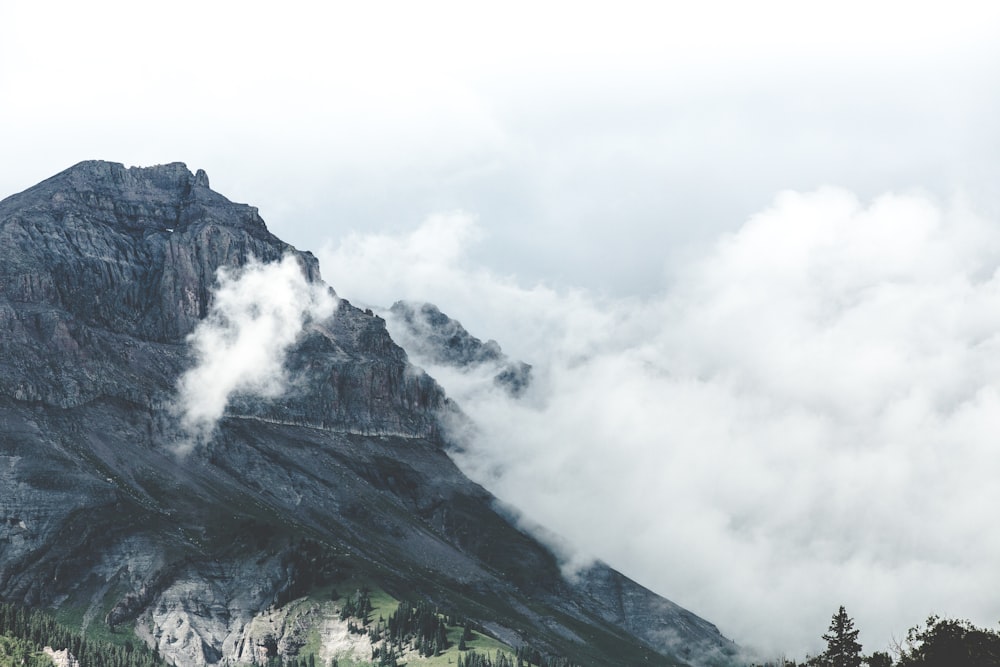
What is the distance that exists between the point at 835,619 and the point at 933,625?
15497mm

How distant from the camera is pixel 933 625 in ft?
649

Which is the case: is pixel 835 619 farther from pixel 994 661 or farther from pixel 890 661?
pixel 994 661

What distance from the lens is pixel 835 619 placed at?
197125 mm

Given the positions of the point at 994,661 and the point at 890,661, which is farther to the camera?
the point at 890,661

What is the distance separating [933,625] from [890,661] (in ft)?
30.9

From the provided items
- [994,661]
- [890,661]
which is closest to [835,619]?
[890,661]

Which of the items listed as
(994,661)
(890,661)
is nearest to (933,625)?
(890,661)

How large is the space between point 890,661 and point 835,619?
33.2 ft

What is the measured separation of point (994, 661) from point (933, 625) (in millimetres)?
24511

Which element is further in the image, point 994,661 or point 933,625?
point 933,625

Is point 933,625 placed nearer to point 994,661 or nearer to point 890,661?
point 890,661

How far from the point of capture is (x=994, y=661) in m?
173
